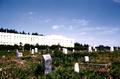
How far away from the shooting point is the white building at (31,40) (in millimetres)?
161625

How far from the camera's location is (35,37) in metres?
179

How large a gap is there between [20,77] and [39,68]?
2.17 m

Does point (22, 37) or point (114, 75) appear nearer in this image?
point (114, 75)

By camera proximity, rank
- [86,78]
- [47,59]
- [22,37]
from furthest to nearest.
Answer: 1. [22,37]
2. [47,59]
3. [86,78]

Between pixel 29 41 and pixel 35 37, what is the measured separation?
698cm

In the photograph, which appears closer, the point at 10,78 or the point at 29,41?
the point at 10,78

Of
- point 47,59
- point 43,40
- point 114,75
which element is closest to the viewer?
point 114,75

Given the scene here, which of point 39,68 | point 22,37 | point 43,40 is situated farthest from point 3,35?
point 39,68

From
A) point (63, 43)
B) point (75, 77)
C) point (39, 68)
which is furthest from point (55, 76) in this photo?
point (63, 43)

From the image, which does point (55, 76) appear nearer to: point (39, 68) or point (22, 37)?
point (39, 68)

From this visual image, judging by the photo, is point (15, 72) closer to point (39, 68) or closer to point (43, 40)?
point (39, 68)

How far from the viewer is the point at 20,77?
1583 centimetres

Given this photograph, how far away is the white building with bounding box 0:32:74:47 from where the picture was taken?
162 meters

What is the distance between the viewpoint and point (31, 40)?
6939 inches
